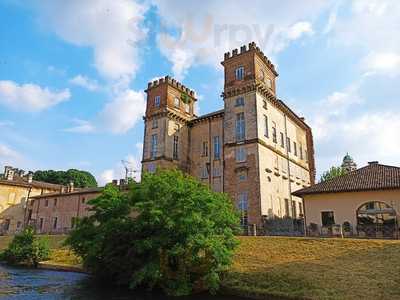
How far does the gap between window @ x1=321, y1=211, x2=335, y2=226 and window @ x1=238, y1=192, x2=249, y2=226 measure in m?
7.74

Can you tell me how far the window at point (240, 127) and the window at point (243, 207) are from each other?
239 inches

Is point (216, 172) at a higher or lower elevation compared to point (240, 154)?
lower

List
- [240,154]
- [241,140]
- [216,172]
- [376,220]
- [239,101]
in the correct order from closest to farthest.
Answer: [376,220] < [240,154] < [241,140] < [239,101] < [216,172]

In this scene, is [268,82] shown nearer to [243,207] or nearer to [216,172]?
[216,172]

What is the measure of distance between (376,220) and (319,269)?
1129 centimetres

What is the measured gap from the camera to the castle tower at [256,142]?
107 ft

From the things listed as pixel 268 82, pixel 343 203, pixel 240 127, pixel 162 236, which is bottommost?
pixel 162 236

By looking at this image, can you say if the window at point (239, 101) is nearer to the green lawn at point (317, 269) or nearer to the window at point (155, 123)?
the window at point (155, 123)

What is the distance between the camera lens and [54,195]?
5072 cm

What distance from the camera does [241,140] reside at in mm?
34562

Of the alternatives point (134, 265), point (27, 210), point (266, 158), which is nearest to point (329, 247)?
point (134, 265)

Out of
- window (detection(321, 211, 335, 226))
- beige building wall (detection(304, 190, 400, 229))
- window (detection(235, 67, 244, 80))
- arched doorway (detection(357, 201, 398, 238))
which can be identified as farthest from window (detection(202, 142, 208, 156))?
arched doorway (detection(357, 201, 398, 238))

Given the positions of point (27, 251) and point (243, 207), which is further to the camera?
point (243, 207)

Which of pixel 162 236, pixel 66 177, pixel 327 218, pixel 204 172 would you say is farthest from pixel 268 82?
pixel 66 177
